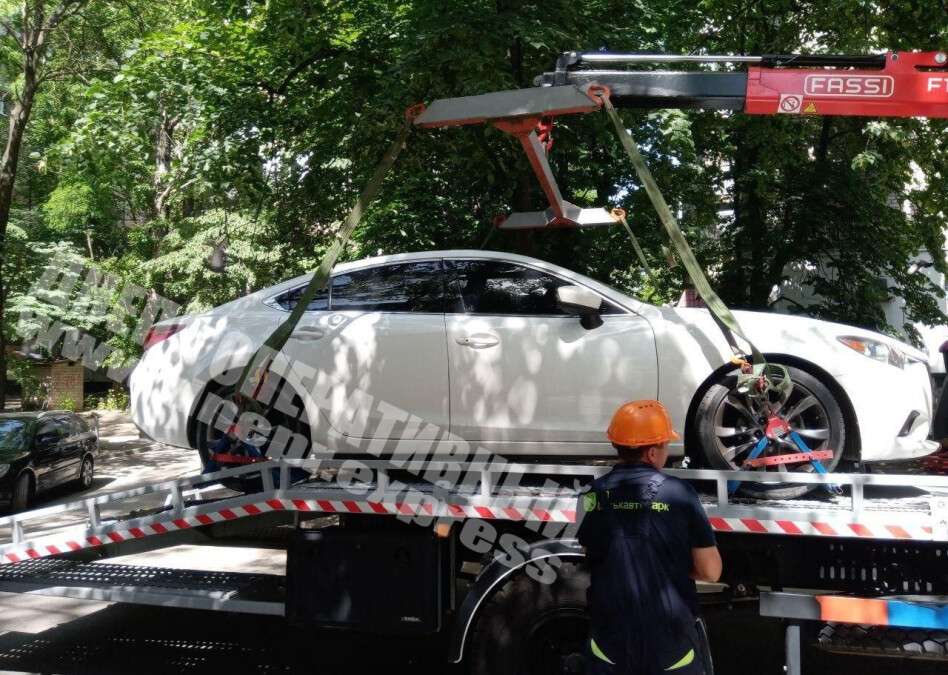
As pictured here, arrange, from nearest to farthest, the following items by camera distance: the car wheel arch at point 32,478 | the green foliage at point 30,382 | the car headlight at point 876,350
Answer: the car headlight at point 876,350 < the car wheel arch at point 32,478 < the green foliage at point 30,382

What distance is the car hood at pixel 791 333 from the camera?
4148 millimetres

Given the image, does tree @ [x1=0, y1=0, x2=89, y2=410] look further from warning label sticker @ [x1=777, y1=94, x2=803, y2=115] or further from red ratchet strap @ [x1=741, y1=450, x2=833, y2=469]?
red ratchet strap @ [x1=741, y1=450, x2=833, y2=469]

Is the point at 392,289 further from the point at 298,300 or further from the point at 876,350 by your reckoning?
the point at 876,350

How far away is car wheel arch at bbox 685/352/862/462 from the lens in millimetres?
4047

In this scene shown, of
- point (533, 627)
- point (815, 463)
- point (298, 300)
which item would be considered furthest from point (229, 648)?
point (815, 463)

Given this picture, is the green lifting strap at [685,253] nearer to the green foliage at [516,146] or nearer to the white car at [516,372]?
the white car at [516,372]

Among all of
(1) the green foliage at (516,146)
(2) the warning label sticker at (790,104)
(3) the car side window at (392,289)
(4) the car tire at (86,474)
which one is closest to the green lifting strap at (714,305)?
(2) the warning label sticker at (790,104)

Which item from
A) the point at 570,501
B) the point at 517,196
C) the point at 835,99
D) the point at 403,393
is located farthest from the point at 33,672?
the point at 517,196

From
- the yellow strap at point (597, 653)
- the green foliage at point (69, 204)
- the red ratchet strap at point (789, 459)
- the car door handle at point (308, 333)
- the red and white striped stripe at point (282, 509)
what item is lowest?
the yellow strap at point (597, 653)

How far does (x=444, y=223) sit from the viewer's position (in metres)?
10.6

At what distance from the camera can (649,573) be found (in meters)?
2.71

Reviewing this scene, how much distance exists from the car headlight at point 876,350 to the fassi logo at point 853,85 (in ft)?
4.07

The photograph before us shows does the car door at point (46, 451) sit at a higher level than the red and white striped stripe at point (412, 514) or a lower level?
lower

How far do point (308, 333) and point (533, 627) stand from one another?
198cm
